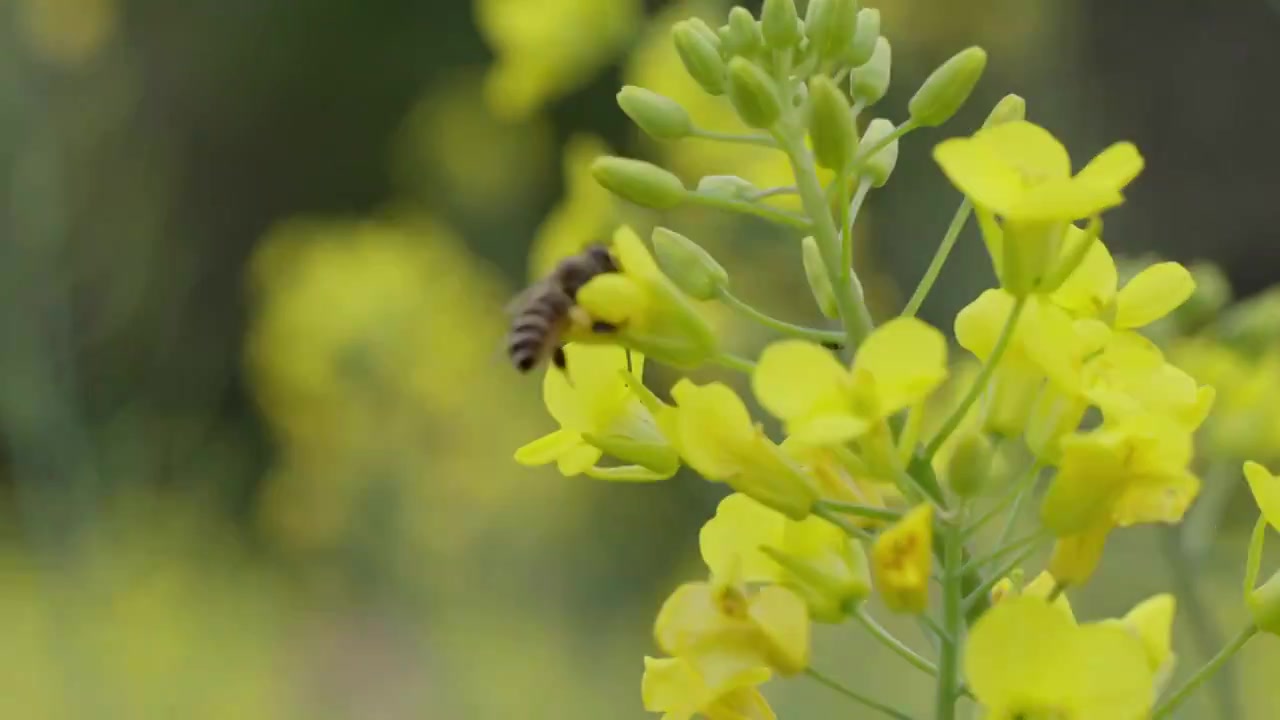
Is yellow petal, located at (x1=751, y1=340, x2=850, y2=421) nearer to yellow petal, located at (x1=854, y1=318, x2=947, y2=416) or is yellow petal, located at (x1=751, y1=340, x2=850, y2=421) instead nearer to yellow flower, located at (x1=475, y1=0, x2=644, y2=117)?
yellow petal, located at (x1=854, y1=318, x2=947, y2=416)

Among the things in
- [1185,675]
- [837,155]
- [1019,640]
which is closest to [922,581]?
[1019,640]

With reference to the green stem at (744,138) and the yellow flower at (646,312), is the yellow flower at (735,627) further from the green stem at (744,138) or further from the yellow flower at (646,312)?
the green stem at (744,138)

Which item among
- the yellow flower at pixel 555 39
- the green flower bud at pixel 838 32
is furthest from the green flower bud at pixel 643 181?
the yellow flower at pixel 555 39

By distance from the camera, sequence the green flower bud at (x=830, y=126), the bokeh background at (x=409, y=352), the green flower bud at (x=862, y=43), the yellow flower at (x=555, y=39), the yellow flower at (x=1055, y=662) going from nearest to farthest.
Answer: the yellow flower at (x=1055, y=662)
the green flower bud at (x=830, y=126)
the green flower bud at (x=862, y=43)
the yellow flower at (x=555, y=39)
the bokeh background at (x=409, y=352)

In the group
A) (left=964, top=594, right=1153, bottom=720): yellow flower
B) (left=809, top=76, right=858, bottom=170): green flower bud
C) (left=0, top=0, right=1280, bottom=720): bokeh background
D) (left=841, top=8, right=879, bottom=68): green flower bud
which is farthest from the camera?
(left=0, top=0, right=1280, bottom=720): bokeh background

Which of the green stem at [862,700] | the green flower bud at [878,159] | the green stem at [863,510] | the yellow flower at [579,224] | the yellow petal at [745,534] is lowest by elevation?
the green stem at [862,700]

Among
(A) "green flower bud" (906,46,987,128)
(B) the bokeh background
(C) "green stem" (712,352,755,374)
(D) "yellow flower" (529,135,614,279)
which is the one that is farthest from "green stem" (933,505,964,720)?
(D) "yellow flower" (529,135,614,279)
